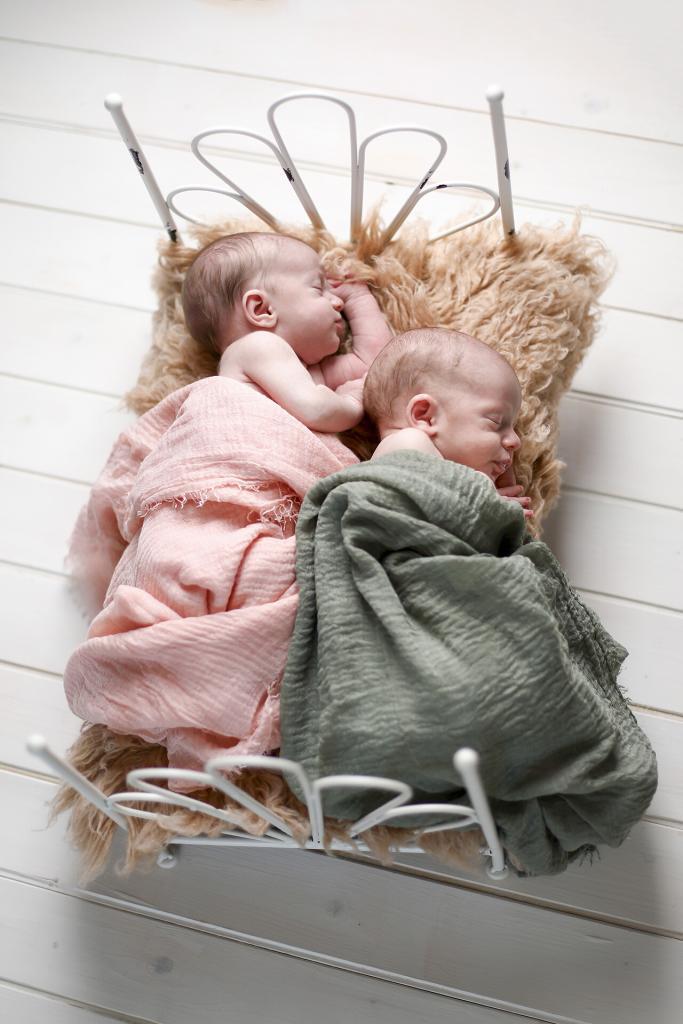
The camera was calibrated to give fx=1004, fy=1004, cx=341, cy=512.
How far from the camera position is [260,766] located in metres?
1.01

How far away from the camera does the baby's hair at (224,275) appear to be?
1.37 metres

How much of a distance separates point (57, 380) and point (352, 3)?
91cm

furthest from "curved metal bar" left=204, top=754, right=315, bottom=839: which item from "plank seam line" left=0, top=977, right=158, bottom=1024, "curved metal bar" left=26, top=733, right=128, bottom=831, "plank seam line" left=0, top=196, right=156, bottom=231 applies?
"plank seam line" left=0, top=196, right=156, bottom=231

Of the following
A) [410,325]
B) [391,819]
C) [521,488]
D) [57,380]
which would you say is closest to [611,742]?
[391,819]

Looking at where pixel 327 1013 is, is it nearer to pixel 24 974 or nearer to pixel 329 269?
pixel 24 974

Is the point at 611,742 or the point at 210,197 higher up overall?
the point at 210,197

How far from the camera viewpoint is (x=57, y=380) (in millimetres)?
1656

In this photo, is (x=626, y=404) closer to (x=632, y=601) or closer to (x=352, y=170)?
→ (x=632, y=601)

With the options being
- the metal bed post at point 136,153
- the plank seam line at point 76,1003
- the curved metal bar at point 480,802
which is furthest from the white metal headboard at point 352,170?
the plank seam line at point 76,1003

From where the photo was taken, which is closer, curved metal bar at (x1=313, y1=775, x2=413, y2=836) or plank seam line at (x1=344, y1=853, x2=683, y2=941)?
curved metal bar at (x1=313, y1=775, x2=413, y2=836)

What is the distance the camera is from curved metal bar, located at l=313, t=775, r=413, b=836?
2.90ft

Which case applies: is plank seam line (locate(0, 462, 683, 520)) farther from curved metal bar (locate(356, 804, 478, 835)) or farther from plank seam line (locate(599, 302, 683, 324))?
curved metal bar (locate(356, 804, 478, 835))

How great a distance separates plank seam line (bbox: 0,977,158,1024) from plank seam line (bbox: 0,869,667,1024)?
0.12m

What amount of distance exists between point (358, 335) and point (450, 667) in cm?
59
